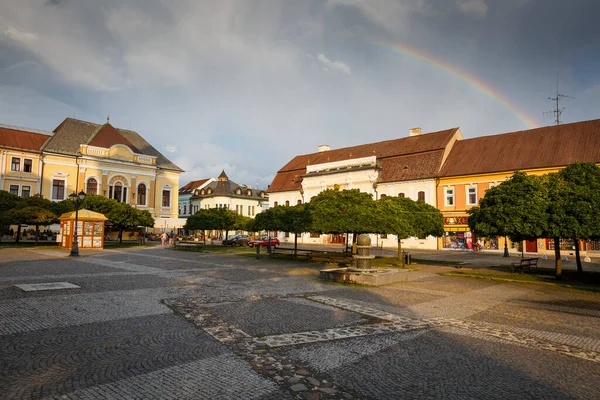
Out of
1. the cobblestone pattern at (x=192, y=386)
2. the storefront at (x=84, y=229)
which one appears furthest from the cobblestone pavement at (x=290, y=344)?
the storefront at (x=84, y=229)

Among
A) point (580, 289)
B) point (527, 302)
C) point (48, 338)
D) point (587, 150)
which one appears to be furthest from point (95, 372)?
point (587, 150)

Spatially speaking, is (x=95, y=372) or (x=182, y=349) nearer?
(x=95, y=372)

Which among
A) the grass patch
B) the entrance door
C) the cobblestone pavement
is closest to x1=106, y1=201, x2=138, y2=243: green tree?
the cobblestone pavement

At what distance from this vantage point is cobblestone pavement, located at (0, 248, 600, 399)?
504 cm

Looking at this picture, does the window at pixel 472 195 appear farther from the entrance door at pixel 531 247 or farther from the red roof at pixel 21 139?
the red roof at pixel 21 139

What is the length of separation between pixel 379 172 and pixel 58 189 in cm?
4293

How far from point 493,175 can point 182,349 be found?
134 ft

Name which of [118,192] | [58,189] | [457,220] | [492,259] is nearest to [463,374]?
[492,259]

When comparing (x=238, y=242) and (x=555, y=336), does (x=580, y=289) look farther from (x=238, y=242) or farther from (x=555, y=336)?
(x=238, y=242)

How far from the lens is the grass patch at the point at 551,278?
15.6 metres

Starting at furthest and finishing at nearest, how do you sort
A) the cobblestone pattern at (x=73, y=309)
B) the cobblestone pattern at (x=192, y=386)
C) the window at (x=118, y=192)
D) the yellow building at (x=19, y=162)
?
the window at (x=118, y=192) → the yellow building at (x=19, y=162) → the cobblestone pattern at (x=73, y=309) → the cobblestone pattern at (x=192, y=386)

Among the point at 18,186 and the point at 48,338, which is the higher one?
the point at 18,186

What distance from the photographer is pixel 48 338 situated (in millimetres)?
6859

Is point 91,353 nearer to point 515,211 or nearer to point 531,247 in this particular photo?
point 515,211
